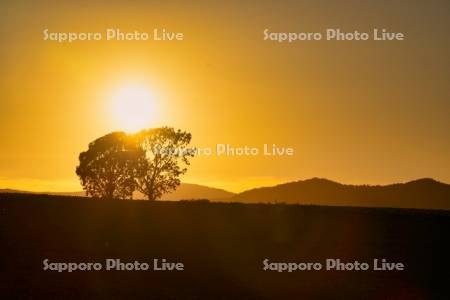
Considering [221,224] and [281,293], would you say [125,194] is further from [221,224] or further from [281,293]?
[281,293]

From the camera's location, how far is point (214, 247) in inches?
1294

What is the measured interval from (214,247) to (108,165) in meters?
48.7

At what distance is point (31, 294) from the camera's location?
23172 millimetres

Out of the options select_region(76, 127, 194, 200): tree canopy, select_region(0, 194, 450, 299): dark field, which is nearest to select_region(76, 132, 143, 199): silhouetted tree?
select_region(76, 127, 194, 200): tree canopy

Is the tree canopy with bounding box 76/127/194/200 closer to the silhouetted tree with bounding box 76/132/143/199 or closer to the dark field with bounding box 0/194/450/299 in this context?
the silhouetted tree with bounding box 76/132/143/199

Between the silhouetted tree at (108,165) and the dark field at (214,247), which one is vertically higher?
the silhouetted tree at (108,165)

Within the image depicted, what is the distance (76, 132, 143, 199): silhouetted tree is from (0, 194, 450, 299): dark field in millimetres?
36614

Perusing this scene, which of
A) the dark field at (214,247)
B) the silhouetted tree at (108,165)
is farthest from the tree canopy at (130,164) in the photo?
the dark field at (214,247)

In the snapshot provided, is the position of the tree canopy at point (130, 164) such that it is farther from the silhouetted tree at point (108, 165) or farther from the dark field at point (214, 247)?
the dark field at point (214, 247)

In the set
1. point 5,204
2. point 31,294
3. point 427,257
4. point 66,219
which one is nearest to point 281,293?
point 31,294

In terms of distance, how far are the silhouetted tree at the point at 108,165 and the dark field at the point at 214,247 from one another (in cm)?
3661

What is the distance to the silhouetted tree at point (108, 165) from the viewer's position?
78.6 m

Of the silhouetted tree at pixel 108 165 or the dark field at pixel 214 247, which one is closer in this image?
the dark field at pixel 214 247

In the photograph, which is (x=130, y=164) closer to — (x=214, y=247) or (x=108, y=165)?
(x=108, y=165)
